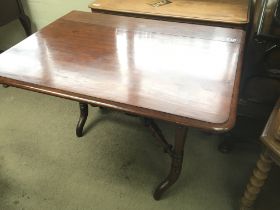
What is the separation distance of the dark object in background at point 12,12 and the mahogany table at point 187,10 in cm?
85

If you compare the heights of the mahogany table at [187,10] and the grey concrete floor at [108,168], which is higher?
the mahogany table at [187,10]

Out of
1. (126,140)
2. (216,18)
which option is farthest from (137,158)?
(216,18)

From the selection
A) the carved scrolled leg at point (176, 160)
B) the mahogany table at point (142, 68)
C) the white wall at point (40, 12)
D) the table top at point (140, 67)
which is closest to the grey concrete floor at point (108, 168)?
the carved scrolled leg at point (176, 160)

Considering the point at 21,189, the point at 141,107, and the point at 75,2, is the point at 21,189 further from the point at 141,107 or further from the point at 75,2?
the point at 75,2

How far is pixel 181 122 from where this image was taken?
73 centimetres

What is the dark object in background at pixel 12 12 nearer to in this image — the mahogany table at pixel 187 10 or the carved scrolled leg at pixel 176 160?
the mahogany table at pixel 187 10

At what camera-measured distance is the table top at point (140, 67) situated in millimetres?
785

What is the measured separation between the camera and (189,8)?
4.71 feet

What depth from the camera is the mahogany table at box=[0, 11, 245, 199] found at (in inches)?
30.9

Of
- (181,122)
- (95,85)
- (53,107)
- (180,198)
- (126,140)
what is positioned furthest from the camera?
(53,107)

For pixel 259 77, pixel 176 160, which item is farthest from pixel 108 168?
pixel 259 77

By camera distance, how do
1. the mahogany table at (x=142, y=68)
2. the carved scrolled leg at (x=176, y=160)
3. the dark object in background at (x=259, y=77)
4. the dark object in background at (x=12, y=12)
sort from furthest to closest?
the dark object in background at (x=12, y=12) < the dark object in background at (x=259, y=77) < the carved scrolled leg at (x=176, y=160) < the mahogany table at (x=142, y=68)

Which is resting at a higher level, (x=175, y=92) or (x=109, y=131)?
(x=175, y=92)

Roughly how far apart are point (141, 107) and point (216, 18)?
2.55 feet
